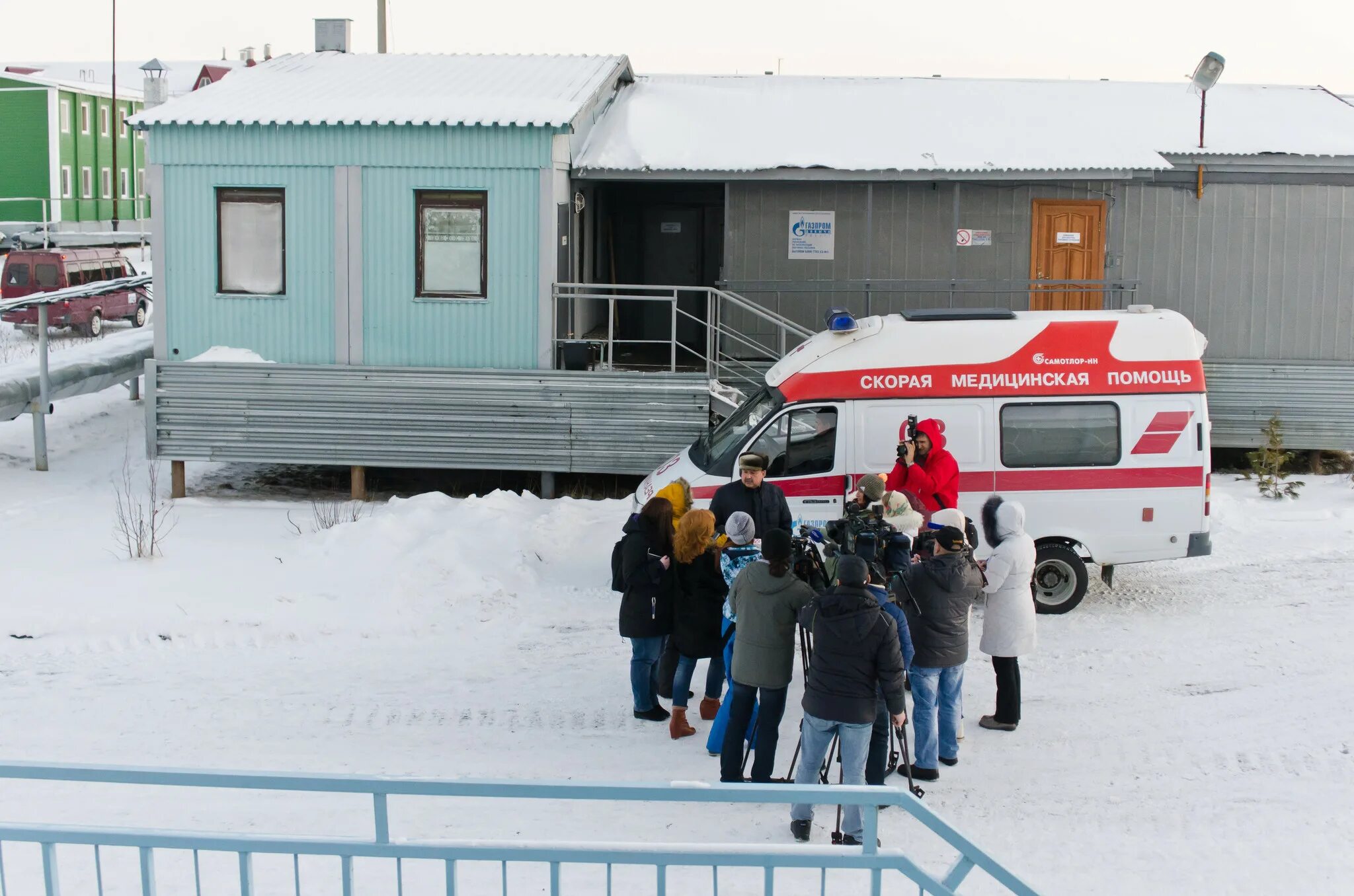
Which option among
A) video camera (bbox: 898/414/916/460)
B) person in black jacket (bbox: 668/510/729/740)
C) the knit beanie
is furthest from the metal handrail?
the knit beanie

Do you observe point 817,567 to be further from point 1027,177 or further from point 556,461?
point 1027,177

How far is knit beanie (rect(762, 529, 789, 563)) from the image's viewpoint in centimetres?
745

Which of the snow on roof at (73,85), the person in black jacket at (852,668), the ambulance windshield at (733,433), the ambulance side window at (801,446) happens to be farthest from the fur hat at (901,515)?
the snow on roof at (73,85)

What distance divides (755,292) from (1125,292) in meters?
4.71

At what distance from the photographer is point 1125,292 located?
1712 centimetres

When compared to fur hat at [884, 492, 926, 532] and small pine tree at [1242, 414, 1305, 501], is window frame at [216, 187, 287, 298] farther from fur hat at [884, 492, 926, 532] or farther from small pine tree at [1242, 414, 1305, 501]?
small pine tree at [1242, 414, 1305, 501]

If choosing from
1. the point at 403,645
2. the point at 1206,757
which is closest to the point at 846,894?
the point at 1206,757

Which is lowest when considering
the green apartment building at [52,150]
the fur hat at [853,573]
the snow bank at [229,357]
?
the fur hat at [853,573]

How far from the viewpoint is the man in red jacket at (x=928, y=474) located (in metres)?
10.6

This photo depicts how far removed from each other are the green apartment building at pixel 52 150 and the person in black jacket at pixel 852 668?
48.7 m

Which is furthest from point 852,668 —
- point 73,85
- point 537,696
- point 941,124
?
point 73,85

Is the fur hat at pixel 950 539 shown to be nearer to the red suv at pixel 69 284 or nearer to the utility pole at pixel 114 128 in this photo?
the red suv at pixel 69 284

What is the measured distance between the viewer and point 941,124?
1753 centimetres

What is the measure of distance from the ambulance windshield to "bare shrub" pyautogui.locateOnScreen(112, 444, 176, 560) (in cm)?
490
